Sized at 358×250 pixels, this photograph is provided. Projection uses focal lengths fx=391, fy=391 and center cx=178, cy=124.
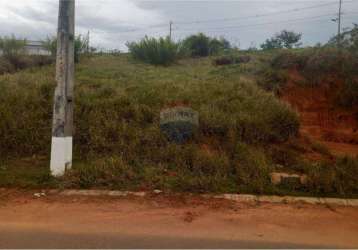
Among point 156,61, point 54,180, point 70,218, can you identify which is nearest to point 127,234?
point 70,218

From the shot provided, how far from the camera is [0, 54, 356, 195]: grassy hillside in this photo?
5898 millimetres

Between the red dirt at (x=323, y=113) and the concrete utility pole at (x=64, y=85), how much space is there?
18.5 feet

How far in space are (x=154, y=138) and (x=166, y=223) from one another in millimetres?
2548

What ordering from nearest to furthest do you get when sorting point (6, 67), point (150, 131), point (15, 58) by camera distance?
point (150, 131) < point (6, 67) < point (15, 58)

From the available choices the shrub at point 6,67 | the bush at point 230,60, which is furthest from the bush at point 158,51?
the shrub at point 6,67

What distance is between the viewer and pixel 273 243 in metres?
4.01

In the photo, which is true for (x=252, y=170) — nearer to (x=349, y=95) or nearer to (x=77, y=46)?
(x=349, y=95)

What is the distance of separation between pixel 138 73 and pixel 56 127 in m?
5.49

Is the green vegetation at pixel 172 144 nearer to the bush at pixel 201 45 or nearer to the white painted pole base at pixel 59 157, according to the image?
the white painted pole base at pixel 59 157

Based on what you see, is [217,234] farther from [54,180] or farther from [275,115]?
[275,115]

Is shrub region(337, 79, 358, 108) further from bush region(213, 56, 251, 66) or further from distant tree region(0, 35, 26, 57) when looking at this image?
distant tree region(0, 35, 26, 57)

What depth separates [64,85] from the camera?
20.2ft

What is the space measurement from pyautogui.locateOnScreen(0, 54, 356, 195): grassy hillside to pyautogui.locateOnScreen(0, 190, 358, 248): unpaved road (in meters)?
0.54

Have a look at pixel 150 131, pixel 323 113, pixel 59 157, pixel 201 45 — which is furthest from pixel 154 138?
pixel 201 45
